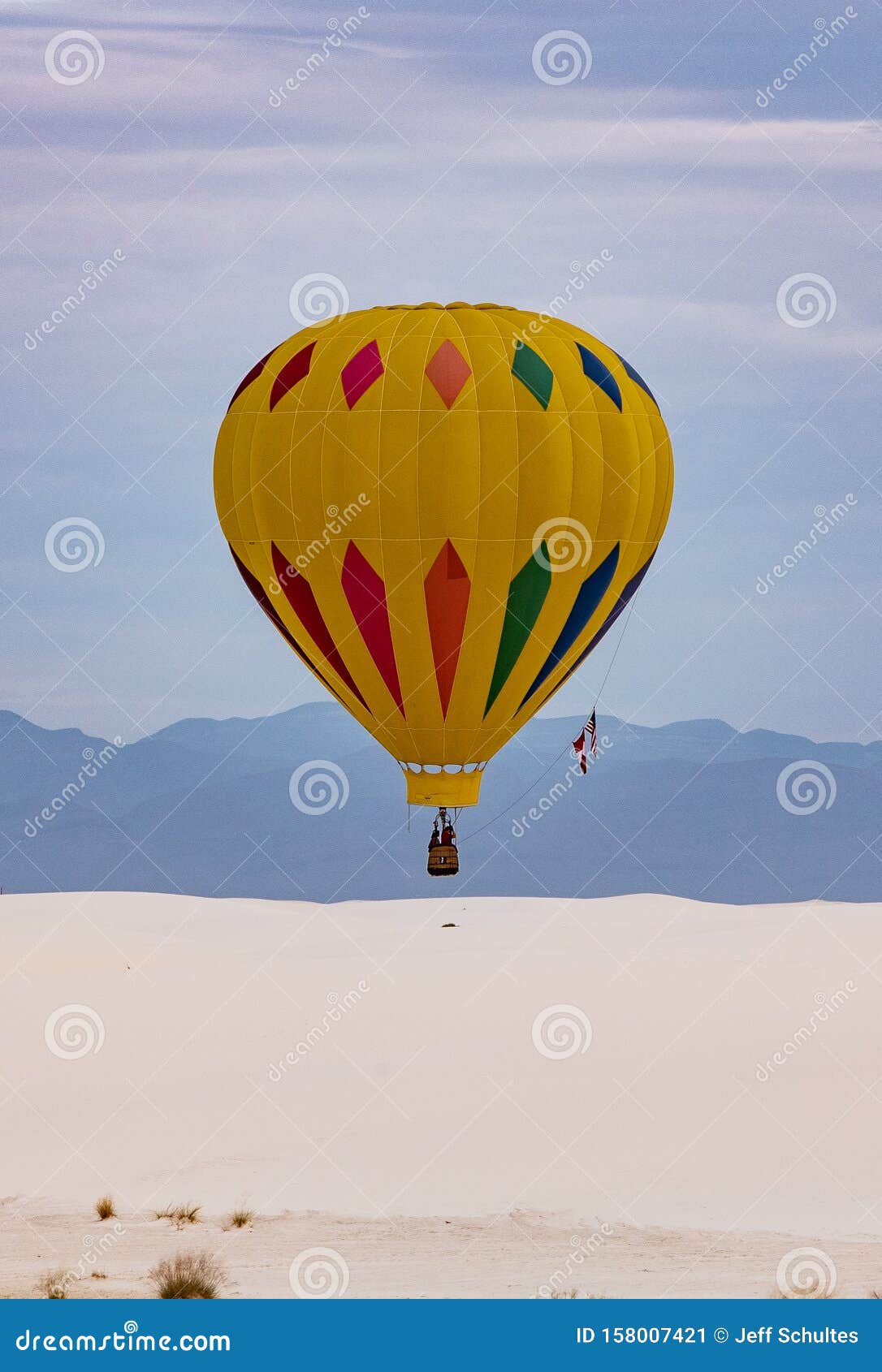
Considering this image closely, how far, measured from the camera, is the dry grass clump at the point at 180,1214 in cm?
2553

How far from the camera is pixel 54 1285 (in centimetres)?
2281

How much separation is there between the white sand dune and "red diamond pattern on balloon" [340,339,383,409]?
9.15 metres

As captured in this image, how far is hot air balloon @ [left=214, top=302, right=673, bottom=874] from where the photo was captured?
30828 millimetres

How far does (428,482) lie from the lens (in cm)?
3070

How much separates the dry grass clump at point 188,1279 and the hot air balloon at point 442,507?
9.48 meters

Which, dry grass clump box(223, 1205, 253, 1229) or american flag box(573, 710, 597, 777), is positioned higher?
american flag box(573, 710, 597, 777)

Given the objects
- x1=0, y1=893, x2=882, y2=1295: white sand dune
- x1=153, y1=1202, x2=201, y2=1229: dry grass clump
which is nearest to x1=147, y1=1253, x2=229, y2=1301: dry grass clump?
x1=0, y1=893, x2=882, y2=1295: white sand dune

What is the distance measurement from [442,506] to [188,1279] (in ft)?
38.9

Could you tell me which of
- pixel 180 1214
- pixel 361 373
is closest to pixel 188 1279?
pixel 180 1214

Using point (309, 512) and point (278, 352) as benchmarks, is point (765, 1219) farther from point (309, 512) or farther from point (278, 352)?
point (278, 352)

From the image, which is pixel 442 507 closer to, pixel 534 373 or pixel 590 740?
pixel 534 373

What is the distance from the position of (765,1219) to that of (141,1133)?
811cm

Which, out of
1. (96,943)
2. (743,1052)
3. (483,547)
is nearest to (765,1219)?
(743,1052)

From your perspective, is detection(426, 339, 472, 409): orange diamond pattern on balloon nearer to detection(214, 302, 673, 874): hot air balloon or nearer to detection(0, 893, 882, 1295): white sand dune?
detection(214, 302, 673, 874): hot air balloon
